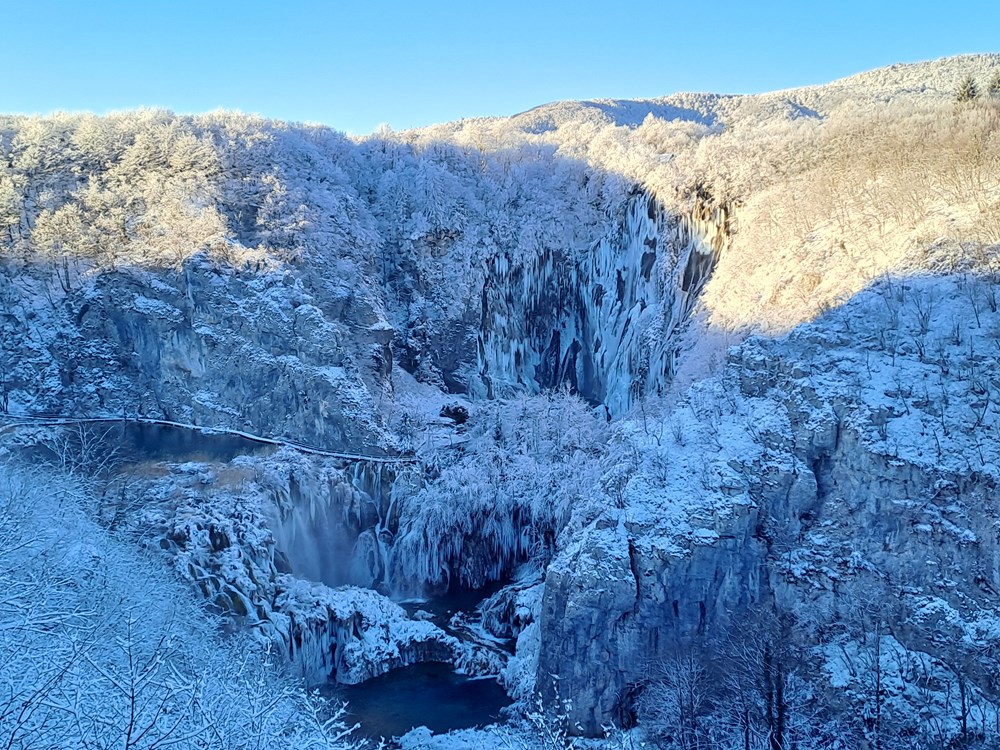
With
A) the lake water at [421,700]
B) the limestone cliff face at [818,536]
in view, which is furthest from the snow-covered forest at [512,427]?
the lake water at [421,700]

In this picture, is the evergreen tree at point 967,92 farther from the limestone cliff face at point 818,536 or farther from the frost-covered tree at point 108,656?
the frost-covered tree at point 108,656

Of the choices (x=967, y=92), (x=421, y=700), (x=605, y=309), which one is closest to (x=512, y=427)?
(x=605, y=309)

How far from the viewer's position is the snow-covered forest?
16609 mm

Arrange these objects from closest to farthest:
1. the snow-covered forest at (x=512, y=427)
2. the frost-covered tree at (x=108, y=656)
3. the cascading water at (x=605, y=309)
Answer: the frost-covered tree at (x=108, y=656)
the snow-covered forest at (x=512, y=427)
the cascading water at (x=605, y=309)

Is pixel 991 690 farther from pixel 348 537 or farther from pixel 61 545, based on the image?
pixel 348 537

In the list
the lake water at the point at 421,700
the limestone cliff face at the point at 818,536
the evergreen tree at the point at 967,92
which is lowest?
the lake water at the point at 421,700

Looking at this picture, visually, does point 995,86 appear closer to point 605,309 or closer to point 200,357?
Result: point 605,309

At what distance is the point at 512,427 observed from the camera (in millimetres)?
34438

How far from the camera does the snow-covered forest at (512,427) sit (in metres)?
16.6

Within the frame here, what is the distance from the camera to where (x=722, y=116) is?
6556 centimetres

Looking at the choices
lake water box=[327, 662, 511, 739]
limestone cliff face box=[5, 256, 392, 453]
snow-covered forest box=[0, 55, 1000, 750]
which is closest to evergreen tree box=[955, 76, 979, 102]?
snow-covered forest box=[0, 55, 1000, 750]

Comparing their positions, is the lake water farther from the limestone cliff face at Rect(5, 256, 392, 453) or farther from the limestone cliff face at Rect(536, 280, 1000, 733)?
the limestone cliff face at Rect(5, 256, 392, 453)

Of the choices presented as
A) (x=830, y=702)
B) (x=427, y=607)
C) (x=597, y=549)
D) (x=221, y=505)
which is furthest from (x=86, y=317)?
(x=830, y=702)

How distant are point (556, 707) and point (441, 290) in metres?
27.9
